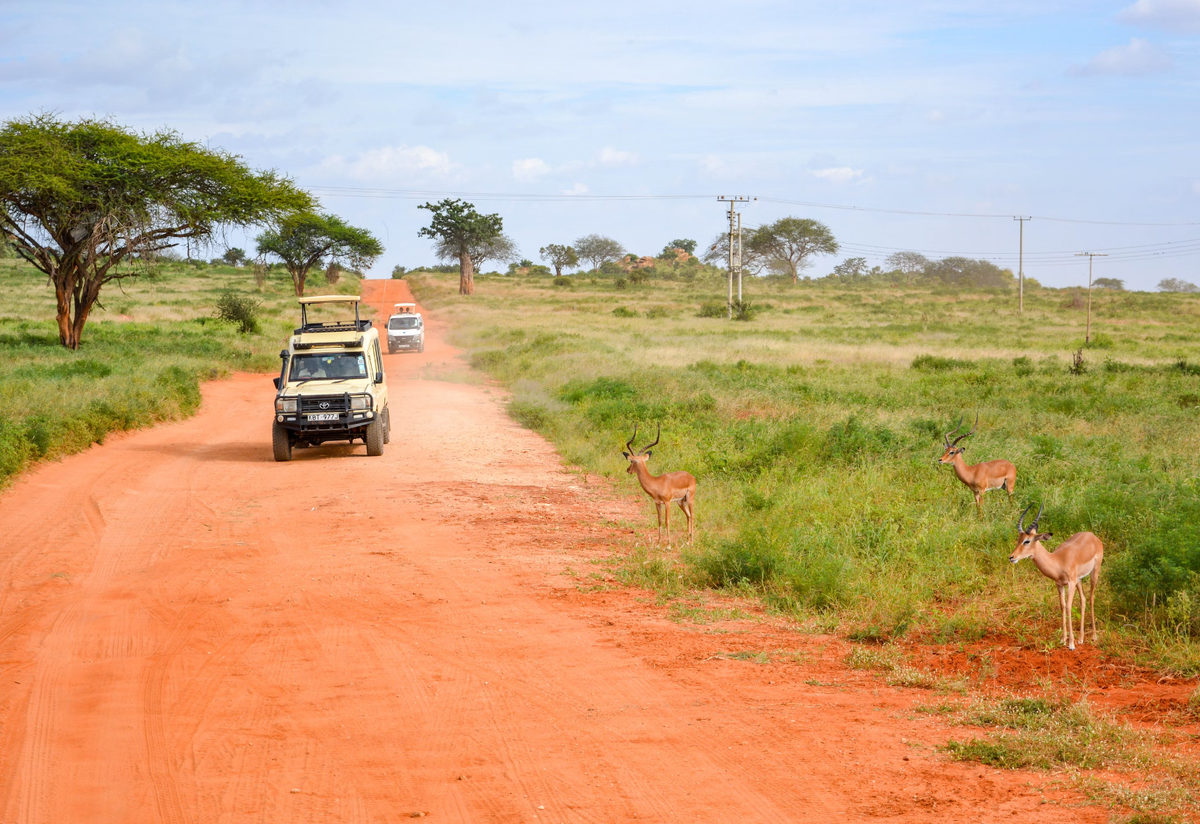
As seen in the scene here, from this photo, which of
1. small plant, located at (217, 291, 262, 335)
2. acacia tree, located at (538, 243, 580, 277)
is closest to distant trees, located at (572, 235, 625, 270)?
acacia tree, located at (538, 243, 580, 277)

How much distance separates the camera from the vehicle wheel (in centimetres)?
1555

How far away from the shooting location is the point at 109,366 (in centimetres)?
2330

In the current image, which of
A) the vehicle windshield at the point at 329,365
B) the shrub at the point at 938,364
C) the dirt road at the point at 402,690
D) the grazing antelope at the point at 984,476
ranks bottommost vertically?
the dirt road at the point at 402,690

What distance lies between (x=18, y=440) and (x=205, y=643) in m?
8.49

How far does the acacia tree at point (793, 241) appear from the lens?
99.3m

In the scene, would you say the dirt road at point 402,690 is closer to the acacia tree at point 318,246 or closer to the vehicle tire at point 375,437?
the vehicle tire at point 375,437

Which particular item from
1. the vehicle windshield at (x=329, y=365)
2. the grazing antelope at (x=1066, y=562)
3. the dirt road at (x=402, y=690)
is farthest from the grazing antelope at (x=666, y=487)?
the vehicle windshield at (x=329, y=365)

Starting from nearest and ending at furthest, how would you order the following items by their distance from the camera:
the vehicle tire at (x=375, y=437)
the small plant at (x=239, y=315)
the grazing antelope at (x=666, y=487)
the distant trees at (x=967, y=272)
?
1. the grazing antelope at (x=666, y=487)
2. the vehicle tire at (x=375, y=437)
3. the small plant at (x=239, y=315)
4. the distant trees at (x=967, y=272)

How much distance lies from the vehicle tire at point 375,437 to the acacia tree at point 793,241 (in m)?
88.5

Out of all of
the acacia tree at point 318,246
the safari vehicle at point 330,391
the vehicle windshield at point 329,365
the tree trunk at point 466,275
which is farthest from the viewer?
the tree trunk at point 466,275

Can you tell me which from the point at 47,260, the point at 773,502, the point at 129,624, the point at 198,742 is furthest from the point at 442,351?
the point at 198,742

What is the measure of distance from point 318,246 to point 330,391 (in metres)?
58.8

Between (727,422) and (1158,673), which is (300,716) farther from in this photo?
(727,422)

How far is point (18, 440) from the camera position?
13.9m
